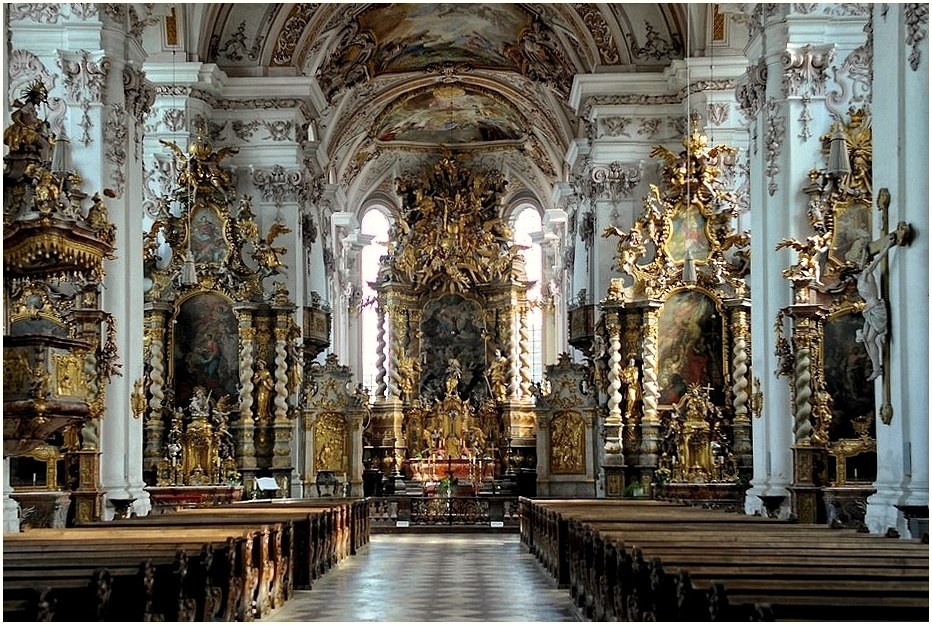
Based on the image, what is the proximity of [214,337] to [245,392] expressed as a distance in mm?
1154

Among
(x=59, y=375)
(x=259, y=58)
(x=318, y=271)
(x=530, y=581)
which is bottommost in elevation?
(x=530, y=581)

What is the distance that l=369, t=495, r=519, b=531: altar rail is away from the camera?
101ft

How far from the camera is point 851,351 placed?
60.6 feet

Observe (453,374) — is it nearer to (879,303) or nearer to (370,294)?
(370,294)

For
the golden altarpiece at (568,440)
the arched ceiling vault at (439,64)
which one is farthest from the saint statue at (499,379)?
the golden altarpiece at (568,440)

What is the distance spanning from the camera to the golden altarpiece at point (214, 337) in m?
26.2

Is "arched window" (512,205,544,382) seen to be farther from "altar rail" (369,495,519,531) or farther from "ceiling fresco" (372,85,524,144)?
"altar rail" (369,495,519,531)

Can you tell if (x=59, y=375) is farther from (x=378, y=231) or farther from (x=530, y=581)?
(x=378, y=231)

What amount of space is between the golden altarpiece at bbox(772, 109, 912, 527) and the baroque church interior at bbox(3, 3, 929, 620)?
4 centimetres

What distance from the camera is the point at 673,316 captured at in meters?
27.2

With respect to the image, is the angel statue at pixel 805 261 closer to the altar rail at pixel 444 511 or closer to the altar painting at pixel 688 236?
the altar painting at pixel 688 236

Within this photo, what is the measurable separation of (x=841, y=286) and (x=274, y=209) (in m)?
14.7

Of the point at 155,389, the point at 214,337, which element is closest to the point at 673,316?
the point at 214,337

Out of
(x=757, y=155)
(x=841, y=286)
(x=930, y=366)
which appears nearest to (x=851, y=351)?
(x=841, y=286)
